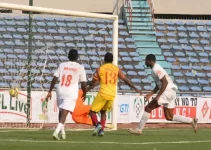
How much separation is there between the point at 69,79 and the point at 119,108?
450 inches

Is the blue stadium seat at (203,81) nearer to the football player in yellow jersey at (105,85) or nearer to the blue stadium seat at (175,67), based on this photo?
the blue stadium seat at (175,67)

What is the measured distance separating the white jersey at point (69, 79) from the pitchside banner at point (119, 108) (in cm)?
773

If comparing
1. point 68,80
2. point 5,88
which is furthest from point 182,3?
point 68,80

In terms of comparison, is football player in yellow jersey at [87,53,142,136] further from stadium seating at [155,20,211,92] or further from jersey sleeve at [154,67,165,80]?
stadium seating at [155,20,211,92]

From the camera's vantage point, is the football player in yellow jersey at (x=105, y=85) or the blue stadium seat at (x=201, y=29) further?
the blue stadium seat at (x=201, y=29)

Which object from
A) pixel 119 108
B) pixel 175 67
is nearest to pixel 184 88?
pixel 175 67

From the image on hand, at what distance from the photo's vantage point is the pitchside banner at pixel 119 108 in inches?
914

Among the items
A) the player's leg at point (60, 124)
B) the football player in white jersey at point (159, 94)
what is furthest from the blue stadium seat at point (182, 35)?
the player's leg at point (60, 124)

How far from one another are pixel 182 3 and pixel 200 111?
11938 millimetres

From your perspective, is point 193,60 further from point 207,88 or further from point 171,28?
point 171,28

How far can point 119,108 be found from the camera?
26344 mm

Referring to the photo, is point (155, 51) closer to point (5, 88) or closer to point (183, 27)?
point (183, 27)

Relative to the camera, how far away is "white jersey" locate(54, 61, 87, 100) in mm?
14945

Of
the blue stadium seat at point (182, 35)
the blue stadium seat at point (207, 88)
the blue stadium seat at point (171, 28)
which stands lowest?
the blue stadium seat at point (207, 88)
